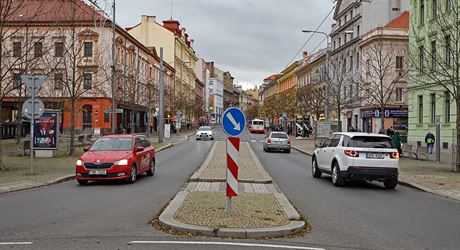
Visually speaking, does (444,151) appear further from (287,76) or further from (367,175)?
(287,76)

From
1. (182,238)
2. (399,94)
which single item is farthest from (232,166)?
(399,94)

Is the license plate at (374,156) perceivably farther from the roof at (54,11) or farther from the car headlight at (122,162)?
the roof at (54,11)

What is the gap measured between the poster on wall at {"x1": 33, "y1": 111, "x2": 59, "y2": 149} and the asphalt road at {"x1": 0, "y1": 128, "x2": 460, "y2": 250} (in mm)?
10250

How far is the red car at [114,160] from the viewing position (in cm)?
1553

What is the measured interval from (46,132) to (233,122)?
18524 millimetres

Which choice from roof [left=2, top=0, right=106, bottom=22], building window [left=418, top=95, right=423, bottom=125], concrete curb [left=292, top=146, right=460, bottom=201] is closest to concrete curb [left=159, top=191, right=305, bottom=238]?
concrete curb [left=292, top=146, right=460, bottom=201]

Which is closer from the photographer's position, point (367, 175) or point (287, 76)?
point (367, 175)

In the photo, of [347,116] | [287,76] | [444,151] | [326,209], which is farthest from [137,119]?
[326,209]

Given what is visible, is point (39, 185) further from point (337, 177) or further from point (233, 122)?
A: point (337, 177)

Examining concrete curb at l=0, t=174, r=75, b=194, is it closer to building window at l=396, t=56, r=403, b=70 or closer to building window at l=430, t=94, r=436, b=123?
building window at l=430, t=94, r=436, b=123

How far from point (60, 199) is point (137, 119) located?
5652cm

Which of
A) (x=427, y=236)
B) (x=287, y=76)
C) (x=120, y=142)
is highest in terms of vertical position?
(x=287, y=76)

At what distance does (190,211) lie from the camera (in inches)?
397

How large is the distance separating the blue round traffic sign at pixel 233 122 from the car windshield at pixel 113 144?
7915mm
